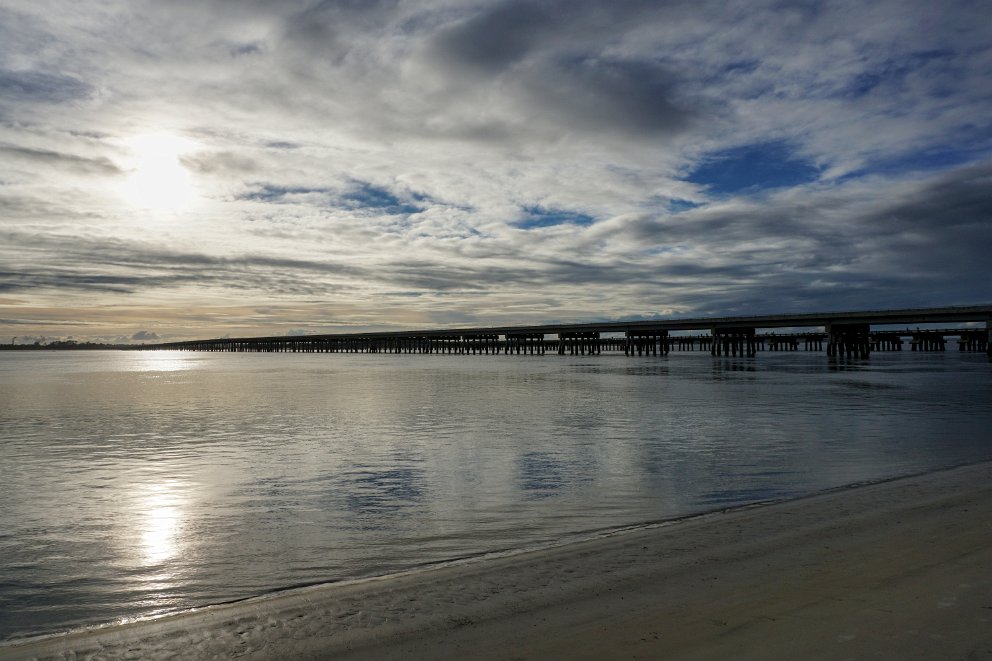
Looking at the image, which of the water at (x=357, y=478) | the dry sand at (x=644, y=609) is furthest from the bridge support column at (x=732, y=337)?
the dry sand at (x=644, y=609)

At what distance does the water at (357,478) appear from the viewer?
294 inches

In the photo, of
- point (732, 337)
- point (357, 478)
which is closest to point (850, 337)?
point (732, 337)

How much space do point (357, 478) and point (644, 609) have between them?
8.52 meters

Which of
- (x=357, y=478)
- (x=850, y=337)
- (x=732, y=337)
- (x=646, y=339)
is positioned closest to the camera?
(x=357, y=478)

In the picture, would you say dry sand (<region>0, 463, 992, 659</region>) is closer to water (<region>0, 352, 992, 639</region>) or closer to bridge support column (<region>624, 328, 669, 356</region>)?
water (<region>0, 352, 992, 639</region>)

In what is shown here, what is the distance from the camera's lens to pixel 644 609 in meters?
5.62

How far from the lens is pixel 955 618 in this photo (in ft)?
16.6

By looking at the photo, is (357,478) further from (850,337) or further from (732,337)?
(732,337)

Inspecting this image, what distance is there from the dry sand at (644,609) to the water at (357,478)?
2.80 feet

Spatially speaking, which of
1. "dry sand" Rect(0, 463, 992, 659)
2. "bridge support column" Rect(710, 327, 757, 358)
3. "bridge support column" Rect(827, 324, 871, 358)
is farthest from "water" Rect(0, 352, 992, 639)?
"bridge support column" Rect(710, 327, 757, 358)

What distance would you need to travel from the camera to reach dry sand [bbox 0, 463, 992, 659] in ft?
16.0

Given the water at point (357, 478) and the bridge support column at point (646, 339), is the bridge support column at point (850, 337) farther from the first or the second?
the water at point (357, 478)

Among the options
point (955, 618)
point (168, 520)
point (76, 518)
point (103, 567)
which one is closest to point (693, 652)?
point (955, 618)

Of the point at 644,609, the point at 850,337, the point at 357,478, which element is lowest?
the point at 357,478
